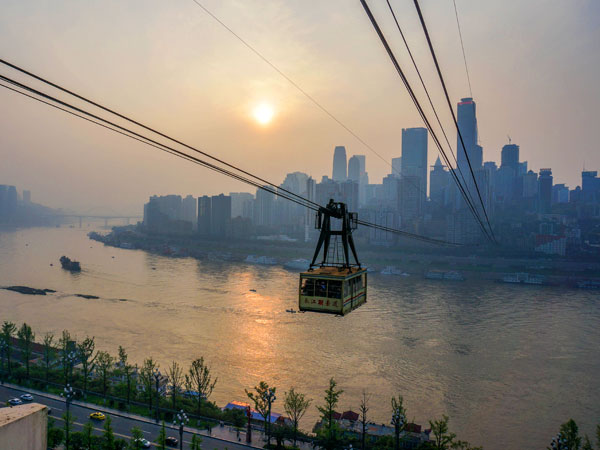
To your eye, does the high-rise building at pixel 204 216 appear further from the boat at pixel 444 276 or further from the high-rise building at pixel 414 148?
the high-rise building at pixel 414 148

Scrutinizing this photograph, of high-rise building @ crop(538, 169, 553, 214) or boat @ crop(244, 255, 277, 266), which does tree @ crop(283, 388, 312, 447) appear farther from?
high-rise building @ crop(538, 169, 553, 214)

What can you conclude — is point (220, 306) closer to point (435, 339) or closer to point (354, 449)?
point (435, 339)

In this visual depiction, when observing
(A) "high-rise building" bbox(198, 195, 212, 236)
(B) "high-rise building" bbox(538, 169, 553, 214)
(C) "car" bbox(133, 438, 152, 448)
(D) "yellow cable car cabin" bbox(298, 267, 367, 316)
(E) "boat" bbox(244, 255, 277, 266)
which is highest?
(B) "high-rise building" bbox(538, 169, 553, 214)

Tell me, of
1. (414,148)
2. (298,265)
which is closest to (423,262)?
(298,265)

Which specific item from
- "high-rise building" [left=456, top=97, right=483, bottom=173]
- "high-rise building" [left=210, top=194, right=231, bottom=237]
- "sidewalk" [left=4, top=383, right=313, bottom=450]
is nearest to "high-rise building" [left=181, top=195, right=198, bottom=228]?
"high-rise building" [left=210, top=194, right=231, bottom=237]

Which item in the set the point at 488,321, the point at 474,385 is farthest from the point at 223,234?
the point at 474,385

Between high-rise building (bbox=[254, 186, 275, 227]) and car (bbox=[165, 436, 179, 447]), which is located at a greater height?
high-rise building (bbox=[254, 186, 275, 227])

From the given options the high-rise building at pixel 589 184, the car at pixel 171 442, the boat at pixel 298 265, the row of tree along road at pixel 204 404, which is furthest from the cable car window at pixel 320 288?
the high-rise building at pixel 589 184

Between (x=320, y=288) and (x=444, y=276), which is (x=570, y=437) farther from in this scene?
(x=444, y=276)
